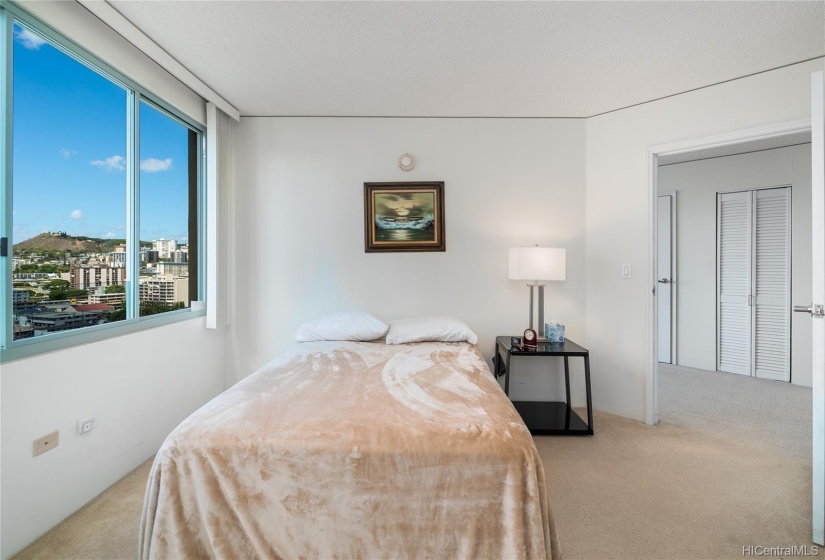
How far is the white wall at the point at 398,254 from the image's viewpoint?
3.16 metres

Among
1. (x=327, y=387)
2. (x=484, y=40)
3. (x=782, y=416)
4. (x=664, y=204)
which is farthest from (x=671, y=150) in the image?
(x=327, y=387)

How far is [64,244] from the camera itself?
→ 1901 mm

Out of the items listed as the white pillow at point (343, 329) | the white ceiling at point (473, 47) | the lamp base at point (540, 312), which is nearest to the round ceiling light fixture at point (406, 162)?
the white ceiling at point (473, 47)

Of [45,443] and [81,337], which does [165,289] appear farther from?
[45,443]

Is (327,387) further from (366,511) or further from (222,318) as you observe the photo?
(222,318)

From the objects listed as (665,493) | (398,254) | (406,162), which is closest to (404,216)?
(398,254)

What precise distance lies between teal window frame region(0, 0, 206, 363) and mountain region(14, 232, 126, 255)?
0.26ft

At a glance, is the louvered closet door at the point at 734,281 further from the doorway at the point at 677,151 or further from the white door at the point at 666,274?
the doorway at the point at 677,151

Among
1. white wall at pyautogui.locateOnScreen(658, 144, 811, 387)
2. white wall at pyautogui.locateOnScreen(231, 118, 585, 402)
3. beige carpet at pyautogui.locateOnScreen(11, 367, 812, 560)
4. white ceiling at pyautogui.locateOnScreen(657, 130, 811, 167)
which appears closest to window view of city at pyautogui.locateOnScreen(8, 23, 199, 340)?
white wall at pyautogui.locateOnScreen(231, 118, 585, 402)

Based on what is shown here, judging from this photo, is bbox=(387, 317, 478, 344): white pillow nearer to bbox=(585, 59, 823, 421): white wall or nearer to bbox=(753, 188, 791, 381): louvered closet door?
bbox=(585, 59, 823, 421): white wall

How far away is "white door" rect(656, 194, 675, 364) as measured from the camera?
4.43m

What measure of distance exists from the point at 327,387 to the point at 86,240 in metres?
1.60

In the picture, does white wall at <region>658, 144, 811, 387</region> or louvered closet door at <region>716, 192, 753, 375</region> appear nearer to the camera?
white wall at <region>658, 144, 811, 387</region>

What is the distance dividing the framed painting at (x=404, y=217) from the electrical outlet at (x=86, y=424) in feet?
6.77
